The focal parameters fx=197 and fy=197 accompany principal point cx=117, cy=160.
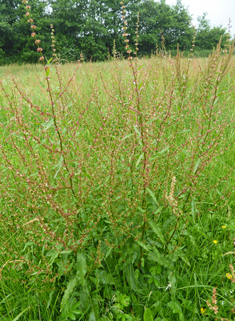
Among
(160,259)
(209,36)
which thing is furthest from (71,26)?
(160,259)

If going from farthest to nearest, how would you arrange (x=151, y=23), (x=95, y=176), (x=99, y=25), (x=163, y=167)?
(x=151, y=23)
(x=99, y=25)
(x=163, y=167)
(x=95, y=176)

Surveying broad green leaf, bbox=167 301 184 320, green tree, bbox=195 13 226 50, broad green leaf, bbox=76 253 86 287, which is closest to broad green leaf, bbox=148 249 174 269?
broad green leaf, bbox=167 301 184 320

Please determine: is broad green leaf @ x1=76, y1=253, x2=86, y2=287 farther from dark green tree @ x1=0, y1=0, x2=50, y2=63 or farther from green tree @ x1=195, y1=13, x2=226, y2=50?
green tree @ x1=195, y1=13, x2=226, y2=50

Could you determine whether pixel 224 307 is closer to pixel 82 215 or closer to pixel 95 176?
pixel 82 215

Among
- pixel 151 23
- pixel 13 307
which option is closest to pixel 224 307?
pixel 13 307

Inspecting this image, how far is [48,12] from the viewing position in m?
30.2

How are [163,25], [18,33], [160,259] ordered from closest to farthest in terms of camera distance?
[160,259]
[18,33]
[163,25]

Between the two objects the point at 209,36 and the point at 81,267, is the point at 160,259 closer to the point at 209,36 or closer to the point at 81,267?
the point at 81,267

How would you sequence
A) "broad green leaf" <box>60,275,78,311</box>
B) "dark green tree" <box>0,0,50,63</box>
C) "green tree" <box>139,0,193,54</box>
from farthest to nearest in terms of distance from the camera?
"green tree" <box>139,0,193,54</box> < "dark green tree" <box>0,0,50,63</box> < "broad green leaf" <box>60,275,78,311</box>

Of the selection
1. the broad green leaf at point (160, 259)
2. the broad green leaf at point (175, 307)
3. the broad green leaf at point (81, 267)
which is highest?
the broad green leaf at point (81, 267)

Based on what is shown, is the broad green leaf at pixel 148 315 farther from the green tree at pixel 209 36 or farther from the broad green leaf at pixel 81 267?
the green tree at pixel 209 36

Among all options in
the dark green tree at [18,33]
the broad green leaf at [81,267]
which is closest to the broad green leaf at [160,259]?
the broad green leaf at [81,267]

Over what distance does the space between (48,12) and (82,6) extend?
5.54 meters

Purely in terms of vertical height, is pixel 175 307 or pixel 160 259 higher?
pixel 160 259
